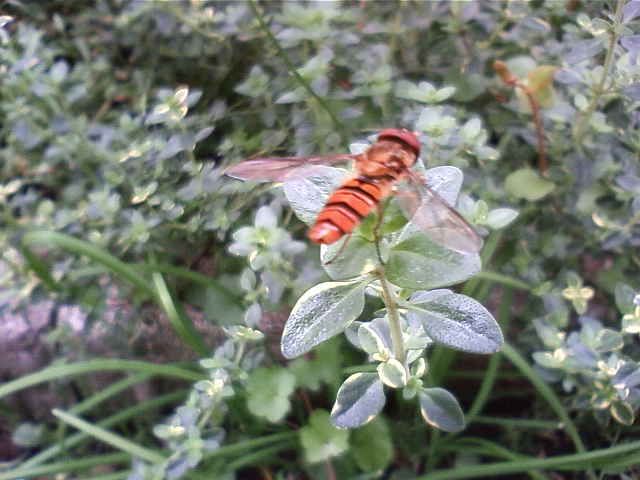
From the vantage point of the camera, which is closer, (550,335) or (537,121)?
(550,335)

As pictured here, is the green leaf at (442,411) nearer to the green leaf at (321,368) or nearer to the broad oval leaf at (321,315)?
the broad oval leaf at (321,315)

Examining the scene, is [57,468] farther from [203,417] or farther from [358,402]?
[358,402]

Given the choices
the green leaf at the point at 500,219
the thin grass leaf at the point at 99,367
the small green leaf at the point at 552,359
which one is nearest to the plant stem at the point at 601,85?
the green leaf at the point at 500,219

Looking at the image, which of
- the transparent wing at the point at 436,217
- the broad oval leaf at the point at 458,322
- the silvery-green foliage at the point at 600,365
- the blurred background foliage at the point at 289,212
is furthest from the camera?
the blurred background foliage at the point at 289,212

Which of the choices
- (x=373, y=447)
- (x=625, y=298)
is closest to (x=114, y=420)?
(x=373, y=447)

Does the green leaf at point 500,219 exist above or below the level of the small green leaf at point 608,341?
above

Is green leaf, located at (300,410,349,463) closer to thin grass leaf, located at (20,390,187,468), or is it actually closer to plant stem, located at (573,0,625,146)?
thin grass leaf, located at (20,390,187,468)

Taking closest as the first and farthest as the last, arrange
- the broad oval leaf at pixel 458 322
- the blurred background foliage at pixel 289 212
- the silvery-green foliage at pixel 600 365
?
the broad oval leaf at pixel 458 322
the silvery-green foliage at pixel 600 365
the blurred background foliage at pixel 289 212

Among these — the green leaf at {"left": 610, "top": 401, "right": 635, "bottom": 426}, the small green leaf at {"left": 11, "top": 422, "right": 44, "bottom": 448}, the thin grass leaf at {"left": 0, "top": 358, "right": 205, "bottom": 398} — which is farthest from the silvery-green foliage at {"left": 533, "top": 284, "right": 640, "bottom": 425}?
the small green leaf at {"left": 11, "top": 422, "right": 44, "bottom": 448}
